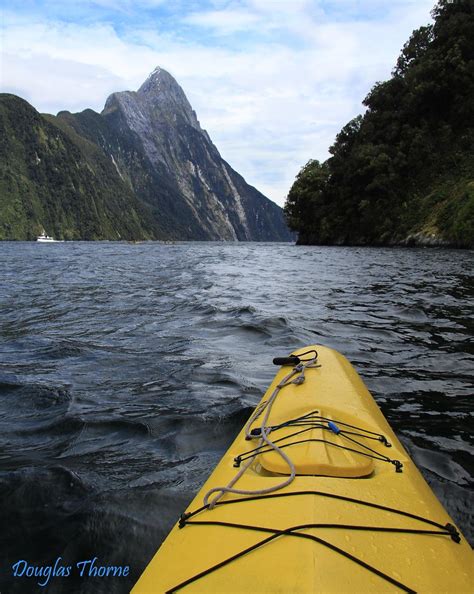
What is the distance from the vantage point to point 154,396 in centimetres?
476

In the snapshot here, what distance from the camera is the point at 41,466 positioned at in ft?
10.8

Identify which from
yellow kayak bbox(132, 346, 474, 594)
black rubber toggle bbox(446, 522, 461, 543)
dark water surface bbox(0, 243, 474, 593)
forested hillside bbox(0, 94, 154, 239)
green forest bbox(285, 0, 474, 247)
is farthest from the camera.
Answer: forested hillside bbox(0, 94, 154, 239)

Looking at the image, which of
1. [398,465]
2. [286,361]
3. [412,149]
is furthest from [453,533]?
[412,149]

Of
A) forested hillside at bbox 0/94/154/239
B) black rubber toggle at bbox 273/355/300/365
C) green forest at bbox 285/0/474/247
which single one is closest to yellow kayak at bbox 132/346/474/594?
black rubber toggle at bbox 273/355/300/365

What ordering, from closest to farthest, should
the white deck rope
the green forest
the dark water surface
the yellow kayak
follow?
the yellow kayak < the white deck rope < the dark water surface < the green forest

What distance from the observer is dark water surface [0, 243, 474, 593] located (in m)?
2.73

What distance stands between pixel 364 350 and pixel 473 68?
141 feet

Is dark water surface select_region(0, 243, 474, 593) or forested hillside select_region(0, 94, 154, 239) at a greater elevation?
forested hillside select_region(0, 94, 154, 239)

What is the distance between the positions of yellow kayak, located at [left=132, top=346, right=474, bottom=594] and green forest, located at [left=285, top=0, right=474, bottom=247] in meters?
32.8

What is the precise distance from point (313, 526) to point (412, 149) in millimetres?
45135

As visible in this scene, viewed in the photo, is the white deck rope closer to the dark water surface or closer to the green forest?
the dark water surface

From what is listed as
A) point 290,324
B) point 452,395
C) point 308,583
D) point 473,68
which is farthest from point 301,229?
point 308,583

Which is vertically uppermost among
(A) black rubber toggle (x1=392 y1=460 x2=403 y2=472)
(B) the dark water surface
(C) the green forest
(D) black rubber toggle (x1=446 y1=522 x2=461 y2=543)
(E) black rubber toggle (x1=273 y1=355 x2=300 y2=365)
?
(C) the green forest

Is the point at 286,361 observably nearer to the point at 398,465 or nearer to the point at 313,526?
the point at 398,465
